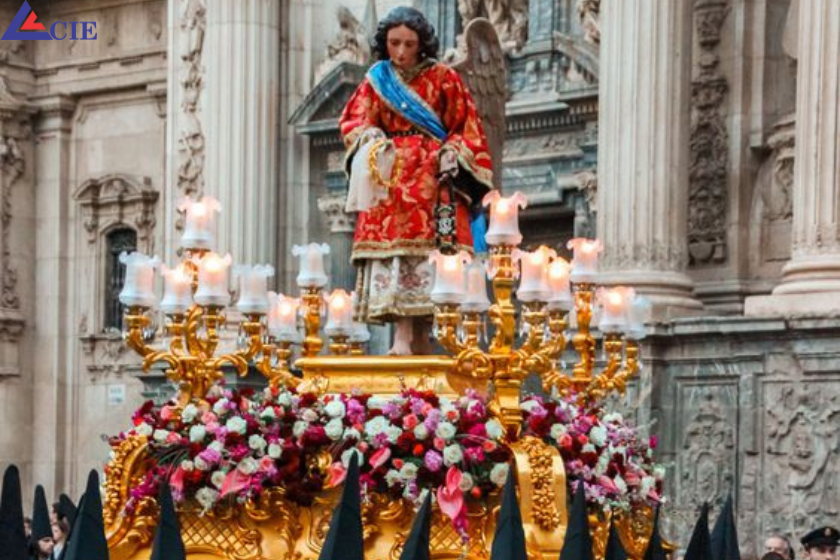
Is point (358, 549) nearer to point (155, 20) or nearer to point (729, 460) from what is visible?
point (729, 460)

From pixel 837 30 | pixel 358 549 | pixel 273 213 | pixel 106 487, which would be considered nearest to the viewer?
pixel 358 549

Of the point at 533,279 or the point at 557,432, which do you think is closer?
the point at 557,432

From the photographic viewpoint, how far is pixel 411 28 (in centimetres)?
1231

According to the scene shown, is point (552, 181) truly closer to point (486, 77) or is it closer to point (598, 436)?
point (486, 77)

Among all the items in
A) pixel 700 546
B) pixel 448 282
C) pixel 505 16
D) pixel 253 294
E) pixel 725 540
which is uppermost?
pixel 505 16

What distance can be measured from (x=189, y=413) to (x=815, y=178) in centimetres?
832

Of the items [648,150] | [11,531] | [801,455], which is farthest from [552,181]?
[11,531]

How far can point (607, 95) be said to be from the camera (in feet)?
68.3

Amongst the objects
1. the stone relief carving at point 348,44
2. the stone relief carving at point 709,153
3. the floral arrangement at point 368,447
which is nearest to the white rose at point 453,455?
the floral arrangement at point 368,447

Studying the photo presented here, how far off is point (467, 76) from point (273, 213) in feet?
30.9

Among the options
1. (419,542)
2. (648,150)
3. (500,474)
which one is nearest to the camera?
(419,542)

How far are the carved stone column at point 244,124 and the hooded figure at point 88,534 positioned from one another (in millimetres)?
14849

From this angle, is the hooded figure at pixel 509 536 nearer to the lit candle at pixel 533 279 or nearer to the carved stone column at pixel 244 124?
the lit candle at pixel 533 279

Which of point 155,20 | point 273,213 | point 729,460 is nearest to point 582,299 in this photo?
point 729,460
